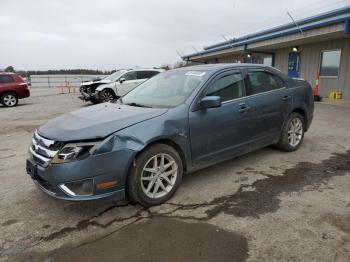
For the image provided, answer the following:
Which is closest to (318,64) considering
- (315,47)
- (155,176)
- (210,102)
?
(315,47)

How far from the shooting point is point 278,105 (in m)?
5.00

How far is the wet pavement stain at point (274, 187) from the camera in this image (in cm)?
342

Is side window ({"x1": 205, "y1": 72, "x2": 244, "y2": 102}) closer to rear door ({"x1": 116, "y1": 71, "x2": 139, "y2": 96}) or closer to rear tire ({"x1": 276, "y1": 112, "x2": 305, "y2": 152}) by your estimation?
rear tire ({"x1": 276, "y1": 112, "x2": 305, "y2": 152})

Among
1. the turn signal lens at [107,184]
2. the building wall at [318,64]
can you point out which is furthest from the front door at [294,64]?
the turn signal lens at [107,184]

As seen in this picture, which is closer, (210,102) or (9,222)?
(9,222)

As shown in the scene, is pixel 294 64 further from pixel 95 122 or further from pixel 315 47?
pixel 95 122

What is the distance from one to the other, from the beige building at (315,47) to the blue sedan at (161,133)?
8939 mm

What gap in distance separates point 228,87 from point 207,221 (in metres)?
2.04

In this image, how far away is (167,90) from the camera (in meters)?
4.34

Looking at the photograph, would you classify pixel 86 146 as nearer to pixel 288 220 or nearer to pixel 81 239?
pixel 81 239

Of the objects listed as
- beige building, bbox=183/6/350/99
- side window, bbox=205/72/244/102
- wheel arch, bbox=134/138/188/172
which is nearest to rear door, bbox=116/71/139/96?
beige building, bbox=183/6/350/99

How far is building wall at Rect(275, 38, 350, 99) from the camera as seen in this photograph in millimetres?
13745

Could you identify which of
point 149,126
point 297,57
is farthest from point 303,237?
point 297,57

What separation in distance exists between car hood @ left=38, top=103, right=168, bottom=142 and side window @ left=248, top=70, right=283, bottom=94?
5.90ft
